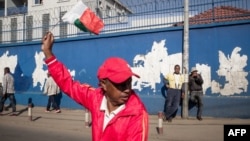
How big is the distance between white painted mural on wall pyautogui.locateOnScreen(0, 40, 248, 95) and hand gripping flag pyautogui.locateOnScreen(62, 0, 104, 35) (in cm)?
793

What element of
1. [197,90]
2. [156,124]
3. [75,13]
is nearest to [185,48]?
[197,90]

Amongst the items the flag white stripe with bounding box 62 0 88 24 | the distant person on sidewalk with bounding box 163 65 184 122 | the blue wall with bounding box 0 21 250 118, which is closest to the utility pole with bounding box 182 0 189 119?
the distant person on sidewalk with bounding box 163 65 184 122

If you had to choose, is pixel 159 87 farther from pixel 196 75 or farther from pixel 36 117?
pixel 36 117

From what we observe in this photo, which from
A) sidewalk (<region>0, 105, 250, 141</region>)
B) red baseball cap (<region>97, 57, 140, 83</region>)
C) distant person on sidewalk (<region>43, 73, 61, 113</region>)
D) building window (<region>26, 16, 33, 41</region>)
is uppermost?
building window (<region>26, 16, 33, 41</region>)

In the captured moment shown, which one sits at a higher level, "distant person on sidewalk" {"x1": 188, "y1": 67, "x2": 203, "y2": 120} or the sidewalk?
"distant person on sidewalk" {"x1": 188, "y1": 67, "x2": 203, "y2": 120}

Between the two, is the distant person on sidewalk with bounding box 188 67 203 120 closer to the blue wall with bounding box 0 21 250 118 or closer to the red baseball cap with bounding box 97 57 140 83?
the blue wall with bounding box 0 21 250 118

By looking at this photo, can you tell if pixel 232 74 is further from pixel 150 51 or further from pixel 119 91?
pixel 119 91

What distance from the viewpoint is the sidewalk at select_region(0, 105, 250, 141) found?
9141 mm

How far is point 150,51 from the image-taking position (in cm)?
1327

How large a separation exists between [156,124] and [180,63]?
2.69 meters

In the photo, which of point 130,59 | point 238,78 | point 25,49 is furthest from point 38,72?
point 238,78

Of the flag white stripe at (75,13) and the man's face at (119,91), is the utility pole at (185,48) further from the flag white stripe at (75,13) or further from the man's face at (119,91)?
the man's face at (119,91)

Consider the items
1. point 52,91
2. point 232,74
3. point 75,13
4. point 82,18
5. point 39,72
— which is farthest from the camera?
point 39,72

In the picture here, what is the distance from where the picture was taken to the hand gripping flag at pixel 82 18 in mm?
4395
